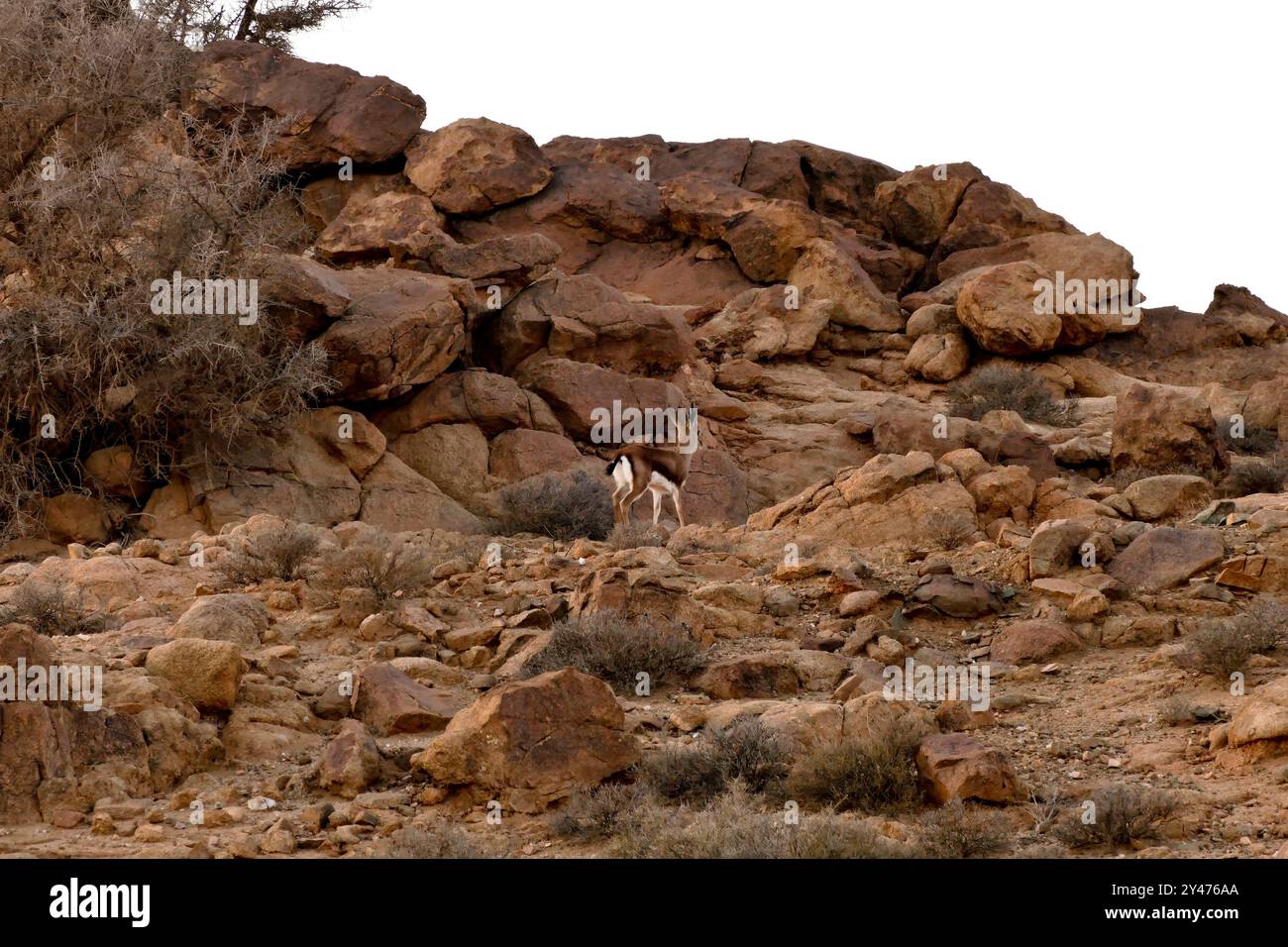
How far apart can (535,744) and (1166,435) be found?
13667mm

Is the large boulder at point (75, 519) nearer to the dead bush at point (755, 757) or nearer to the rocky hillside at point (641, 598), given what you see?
the rocky hillside at point (641, 598)

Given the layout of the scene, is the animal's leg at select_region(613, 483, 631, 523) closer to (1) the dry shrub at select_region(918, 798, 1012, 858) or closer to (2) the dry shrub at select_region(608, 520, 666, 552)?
(2) the dry shrub at select_region(608, 520, 666, 552)

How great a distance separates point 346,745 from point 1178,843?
414cm

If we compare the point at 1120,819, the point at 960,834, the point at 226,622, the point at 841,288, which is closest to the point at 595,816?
the point at 960,834

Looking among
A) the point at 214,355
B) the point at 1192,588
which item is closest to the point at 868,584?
the point at 1192,588

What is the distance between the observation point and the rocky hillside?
6.58 meters

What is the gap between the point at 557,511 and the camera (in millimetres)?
16359

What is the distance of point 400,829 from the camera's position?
6.38 metres

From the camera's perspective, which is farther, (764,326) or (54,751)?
(764,326)

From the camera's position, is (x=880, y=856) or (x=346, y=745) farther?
(x=346, y=745)

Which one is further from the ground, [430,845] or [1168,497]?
[1168,497]

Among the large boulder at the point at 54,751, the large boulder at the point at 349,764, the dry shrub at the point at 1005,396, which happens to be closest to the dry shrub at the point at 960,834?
the large boulder at the point at 349,764

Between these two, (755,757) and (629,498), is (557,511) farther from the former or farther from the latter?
(755,757)

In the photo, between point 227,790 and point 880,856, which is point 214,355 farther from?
point 880,856
